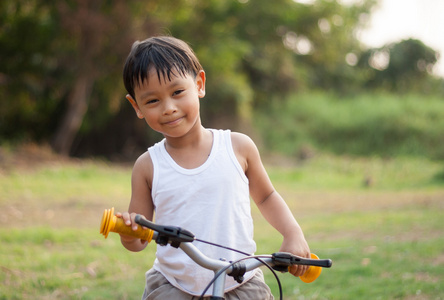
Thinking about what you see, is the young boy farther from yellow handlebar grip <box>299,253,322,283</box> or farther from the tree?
the tree

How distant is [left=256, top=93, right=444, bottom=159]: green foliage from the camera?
16328 millimetres

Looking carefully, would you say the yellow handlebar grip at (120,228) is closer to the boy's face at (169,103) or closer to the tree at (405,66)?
the boy's face at (169,103)

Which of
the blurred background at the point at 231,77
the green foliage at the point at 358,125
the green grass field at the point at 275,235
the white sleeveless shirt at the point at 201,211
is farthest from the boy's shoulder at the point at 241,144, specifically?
the green foliage at the point at 358,125

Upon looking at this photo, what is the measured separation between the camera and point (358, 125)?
1747cm

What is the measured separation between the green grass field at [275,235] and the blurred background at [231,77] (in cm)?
281

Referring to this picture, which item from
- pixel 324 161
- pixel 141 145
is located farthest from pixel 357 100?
pixel 141 145

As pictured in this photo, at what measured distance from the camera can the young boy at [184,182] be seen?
Result: 2.12 m

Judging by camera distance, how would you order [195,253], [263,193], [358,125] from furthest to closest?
1. [358,125]
2. [263,193]
3. [195,253]

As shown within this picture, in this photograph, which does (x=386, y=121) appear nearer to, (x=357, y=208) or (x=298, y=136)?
(x=298, y=136)

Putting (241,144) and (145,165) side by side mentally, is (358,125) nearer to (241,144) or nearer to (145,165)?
(241,144)

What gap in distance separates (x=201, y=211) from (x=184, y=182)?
135 millimetres

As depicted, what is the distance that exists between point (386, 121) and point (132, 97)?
15.8 metres

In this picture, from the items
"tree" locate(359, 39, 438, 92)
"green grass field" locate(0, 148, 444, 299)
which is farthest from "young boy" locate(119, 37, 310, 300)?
"tree" locate(359, 39, 438, 92)

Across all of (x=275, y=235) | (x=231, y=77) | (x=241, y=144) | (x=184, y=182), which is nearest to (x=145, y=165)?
(x=184, y=182)
